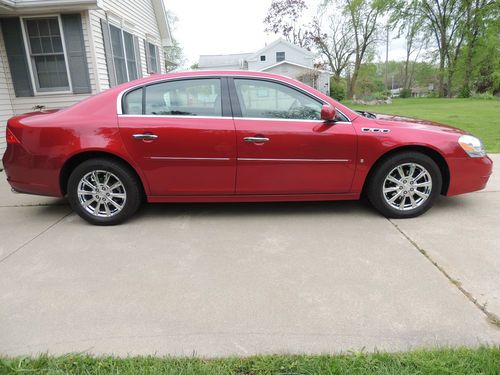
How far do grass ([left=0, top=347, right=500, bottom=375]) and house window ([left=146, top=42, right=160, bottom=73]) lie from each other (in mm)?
11982

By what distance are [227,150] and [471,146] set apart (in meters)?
2.60

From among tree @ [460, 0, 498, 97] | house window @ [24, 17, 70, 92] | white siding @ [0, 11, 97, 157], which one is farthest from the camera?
tree @ [460, 0, 498, 97]

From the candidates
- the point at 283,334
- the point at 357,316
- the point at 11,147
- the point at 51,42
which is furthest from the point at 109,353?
the point at 51,42

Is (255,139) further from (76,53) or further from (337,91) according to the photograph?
(337,91)

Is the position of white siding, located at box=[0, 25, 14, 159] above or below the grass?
above

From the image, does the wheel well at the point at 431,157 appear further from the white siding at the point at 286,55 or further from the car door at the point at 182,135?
the white siding at the point at 286,55

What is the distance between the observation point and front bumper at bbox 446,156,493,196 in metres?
3.89

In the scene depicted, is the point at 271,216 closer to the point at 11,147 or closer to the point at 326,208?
the point at 326,208

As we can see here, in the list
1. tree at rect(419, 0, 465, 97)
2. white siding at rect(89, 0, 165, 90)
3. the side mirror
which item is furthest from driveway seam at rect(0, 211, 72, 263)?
tree at rect(419, 0, 465, 97)

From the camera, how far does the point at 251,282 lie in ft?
9.21

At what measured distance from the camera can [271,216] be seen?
13.7 ft

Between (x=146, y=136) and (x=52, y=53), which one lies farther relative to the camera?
(x=52, y=53)

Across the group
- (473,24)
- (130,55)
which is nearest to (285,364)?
(130,55)

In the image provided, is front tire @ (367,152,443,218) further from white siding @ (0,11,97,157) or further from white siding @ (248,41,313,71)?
white siding @ (248,41,313,71)
